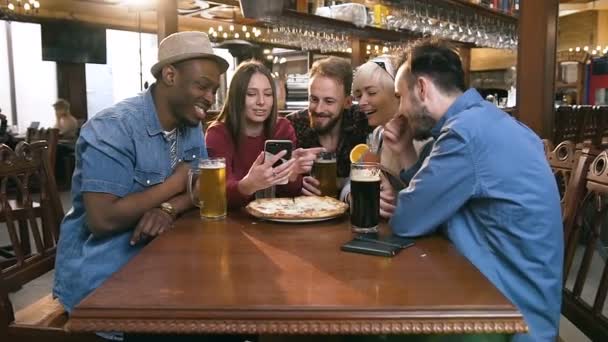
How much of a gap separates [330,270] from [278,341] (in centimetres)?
23

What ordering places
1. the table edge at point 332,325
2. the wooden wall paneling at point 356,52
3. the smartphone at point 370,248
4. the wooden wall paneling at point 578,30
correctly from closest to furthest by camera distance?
the table edge at point 332,325 → the smartphone at point 370,248 → the wooden wall paneling at point 356,52 → the wooden wall paneling at point 578,30

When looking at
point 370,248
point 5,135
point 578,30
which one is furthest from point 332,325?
point 578,30

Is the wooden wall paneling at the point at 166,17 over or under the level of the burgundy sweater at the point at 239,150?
over

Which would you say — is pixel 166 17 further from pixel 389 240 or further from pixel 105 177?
pixel 389 240

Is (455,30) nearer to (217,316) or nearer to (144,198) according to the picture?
(144,198)

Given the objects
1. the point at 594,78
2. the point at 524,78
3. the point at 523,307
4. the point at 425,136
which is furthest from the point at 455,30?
the point at 594,78

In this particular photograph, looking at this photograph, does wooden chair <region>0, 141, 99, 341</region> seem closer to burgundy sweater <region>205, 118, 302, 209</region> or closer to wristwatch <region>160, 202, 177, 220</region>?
wristwatch <region>160, 202, 177, 220</region>

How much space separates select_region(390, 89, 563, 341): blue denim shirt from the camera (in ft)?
4.61

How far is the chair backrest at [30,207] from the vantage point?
6.08ft

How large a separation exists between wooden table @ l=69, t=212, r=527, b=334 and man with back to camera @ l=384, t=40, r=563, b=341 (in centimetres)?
12

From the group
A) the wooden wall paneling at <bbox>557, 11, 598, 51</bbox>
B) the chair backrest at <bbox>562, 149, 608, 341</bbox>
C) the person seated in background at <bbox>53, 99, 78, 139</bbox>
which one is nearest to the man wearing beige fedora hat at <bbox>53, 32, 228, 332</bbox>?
the chair backrest at <bbox>562, 149, 608, 341</bbox>

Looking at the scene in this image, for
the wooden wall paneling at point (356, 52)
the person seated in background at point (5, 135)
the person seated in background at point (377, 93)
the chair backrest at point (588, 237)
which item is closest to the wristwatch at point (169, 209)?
the person seated in background at point (377, 93)

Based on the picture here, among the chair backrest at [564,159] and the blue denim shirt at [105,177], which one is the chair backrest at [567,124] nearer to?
the chair backrest at [564,159]

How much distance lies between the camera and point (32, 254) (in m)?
2.04
